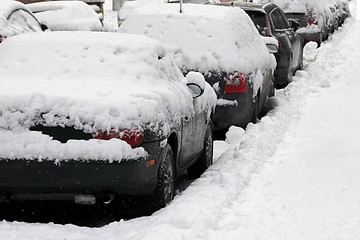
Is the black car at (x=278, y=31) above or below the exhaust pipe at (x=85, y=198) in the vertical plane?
below

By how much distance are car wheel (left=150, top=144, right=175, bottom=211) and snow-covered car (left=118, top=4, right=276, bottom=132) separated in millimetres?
3453

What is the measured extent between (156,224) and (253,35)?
21.0 feet

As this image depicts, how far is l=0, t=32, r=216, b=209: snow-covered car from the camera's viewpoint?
6156 mm

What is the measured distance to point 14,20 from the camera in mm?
13039

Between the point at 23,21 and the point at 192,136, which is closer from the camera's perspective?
the point at 192,136

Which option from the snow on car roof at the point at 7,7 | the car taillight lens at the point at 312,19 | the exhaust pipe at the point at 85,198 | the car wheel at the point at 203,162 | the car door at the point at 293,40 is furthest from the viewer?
the car taillight lens at the point at 312,19

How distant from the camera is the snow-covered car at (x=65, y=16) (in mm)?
18188

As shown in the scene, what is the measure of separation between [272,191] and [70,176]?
220 cm

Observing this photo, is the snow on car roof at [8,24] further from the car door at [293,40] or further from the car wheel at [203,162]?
the car door at [293,40]

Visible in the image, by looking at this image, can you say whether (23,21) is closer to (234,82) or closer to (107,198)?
(234,82)

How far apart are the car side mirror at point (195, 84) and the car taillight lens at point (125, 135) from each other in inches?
65.0

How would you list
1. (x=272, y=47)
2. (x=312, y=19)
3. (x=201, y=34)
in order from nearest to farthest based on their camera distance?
(x=201, y=34) < (x=272, y=47) < (x=312, y=19)

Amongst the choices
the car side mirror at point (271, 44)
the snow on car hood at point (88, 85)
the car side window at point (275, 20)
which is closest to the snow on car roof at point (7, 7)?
the car side mirror at point (271, 44)

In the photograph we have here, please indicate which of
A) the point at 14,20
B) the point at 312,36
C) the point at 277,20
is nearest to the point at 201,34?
the point at 14,20
